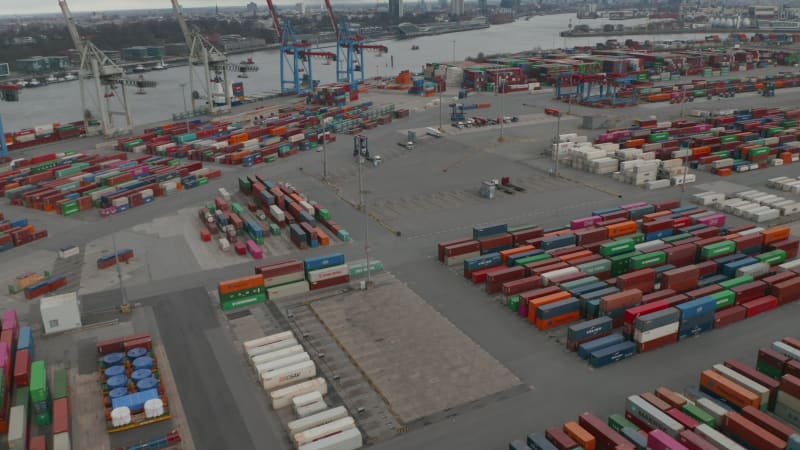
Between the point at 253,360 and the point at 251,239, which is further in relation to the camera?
the point at 251,239

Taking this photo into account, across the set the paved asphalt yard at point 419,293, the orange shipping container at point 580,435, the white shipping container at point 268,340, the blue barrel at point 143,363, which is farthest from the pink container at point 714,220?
the blue barrel at point 143,363

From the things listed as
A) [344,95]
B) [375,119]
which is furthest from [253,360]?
[344,95]

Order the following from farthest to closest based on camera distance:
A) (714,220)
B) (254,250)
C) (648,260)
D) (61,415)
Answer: (714,220) < (254,250) < (648,260) < (61,415)

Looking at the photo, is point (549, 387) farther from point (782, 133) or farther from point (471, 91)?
point (471, 91)

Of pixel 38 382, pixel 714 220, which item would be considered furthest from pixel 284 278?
pixel 714 220

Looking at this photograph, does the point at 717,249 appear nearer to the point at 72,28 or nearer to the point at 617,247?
the point at 617,247
